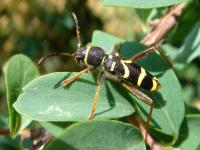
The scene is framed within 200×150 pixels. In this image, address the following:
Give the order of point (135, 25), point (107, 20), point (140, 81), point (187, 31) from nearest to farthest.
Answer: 1. point (140, 81)
2. point (187, 31)
3. point (135, 25)
4. point (107, 20)

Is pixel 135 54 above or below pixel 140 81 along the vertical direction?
above

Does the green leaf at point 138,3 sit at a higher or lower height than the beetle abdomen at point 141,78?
higher

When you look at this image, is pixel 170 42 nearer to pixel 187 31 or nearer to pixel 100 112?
pixel 187 31

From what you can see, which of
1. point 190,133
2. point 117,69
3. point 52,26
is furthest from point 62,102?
point 52,26

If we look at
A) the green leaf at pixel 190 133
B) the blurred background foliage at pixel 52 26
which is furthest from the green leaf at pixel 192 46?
the blurred background foliage at pixel 52 26

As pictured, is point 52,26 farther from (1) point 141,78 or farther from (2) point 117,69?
(1) point 141,78

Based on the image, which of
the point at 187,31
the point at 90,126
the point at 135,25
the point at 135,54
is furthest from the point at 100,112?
the point at 135,25

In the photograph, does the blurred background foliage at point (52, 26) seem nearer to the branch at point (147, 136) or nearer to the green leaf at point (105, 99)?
the green leaf at point (105, 99)
